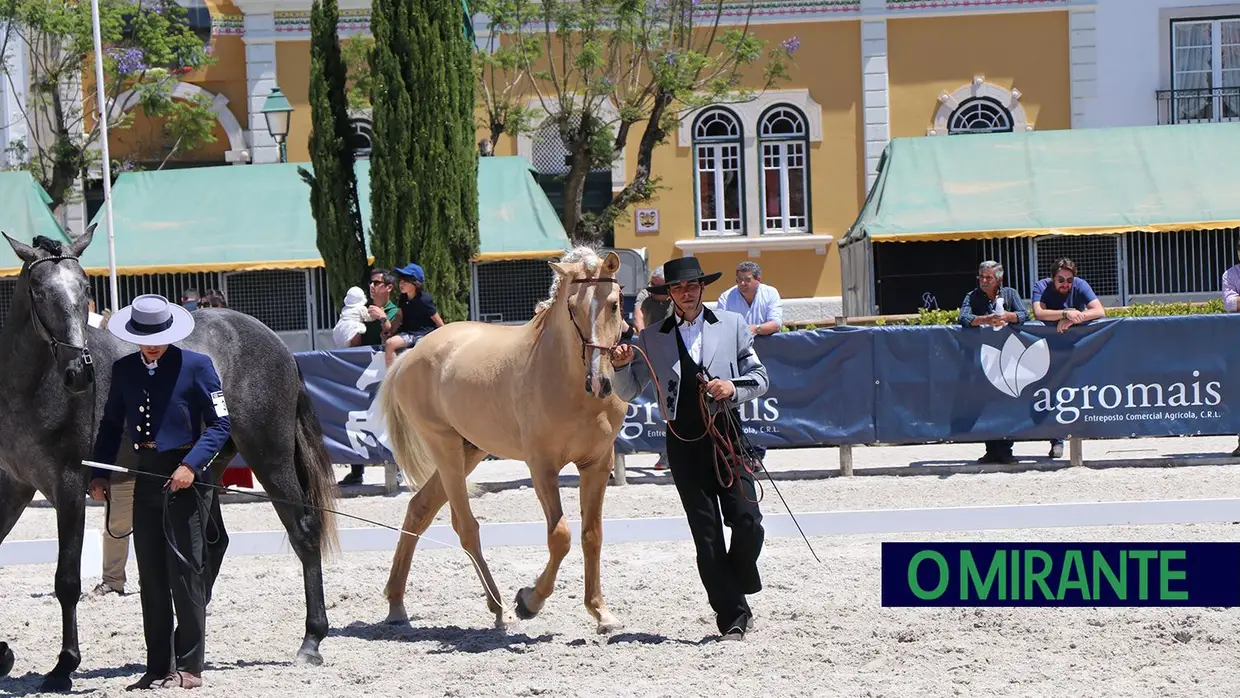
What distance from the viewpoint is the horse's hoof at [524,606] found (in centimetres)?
728

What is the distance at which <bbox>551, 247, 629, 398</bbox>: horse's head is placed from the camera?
671cm

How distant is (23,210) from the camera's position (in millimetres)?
21328

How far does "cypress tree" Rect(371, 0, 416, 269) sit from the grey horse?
999cm

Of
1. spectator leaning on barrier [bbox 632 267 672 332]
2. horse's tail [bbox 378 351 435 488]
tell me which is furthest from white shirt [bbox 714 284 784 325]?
horse's tail [bbox 378 351 435 488]

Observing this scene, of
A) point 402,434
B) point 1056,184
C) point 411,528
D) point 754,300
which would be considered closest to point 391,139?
point 754,300

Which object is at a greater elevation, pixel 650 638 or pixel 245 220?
pixel 245 220

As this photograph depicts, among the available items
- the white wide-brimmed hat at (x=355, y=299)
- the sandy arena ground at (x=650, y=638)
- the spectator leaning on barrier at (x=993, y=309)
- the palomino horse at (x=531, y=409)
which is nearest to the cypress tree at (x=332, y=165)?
the white wide-brimmed hat at (x=355, y=299)

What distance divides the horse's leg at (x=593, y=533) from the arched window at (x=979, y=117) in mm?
19262

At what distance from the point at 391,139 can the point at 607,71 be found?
235 inches

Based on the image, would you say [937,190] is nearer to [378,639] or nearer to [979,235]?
[979,235]

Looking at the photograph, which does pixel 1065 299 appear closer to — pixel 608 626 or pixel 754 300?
pixel 754 300

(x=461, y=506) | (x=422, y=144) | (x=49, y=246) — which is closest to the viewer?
(x=49, y=246)

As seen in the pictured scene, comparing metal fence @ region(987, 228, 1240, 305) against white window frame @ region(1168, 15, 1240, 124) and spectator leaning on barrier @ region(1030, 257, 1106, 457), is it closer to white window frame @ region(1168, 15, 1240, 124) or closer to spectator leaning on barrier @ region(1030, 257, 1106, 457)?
white window frame @ region(1168, 15, 1240, 124)

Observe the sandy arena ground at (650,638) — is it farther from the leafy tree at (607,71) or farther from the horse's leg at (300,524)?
the leafy tree at (607,71)
